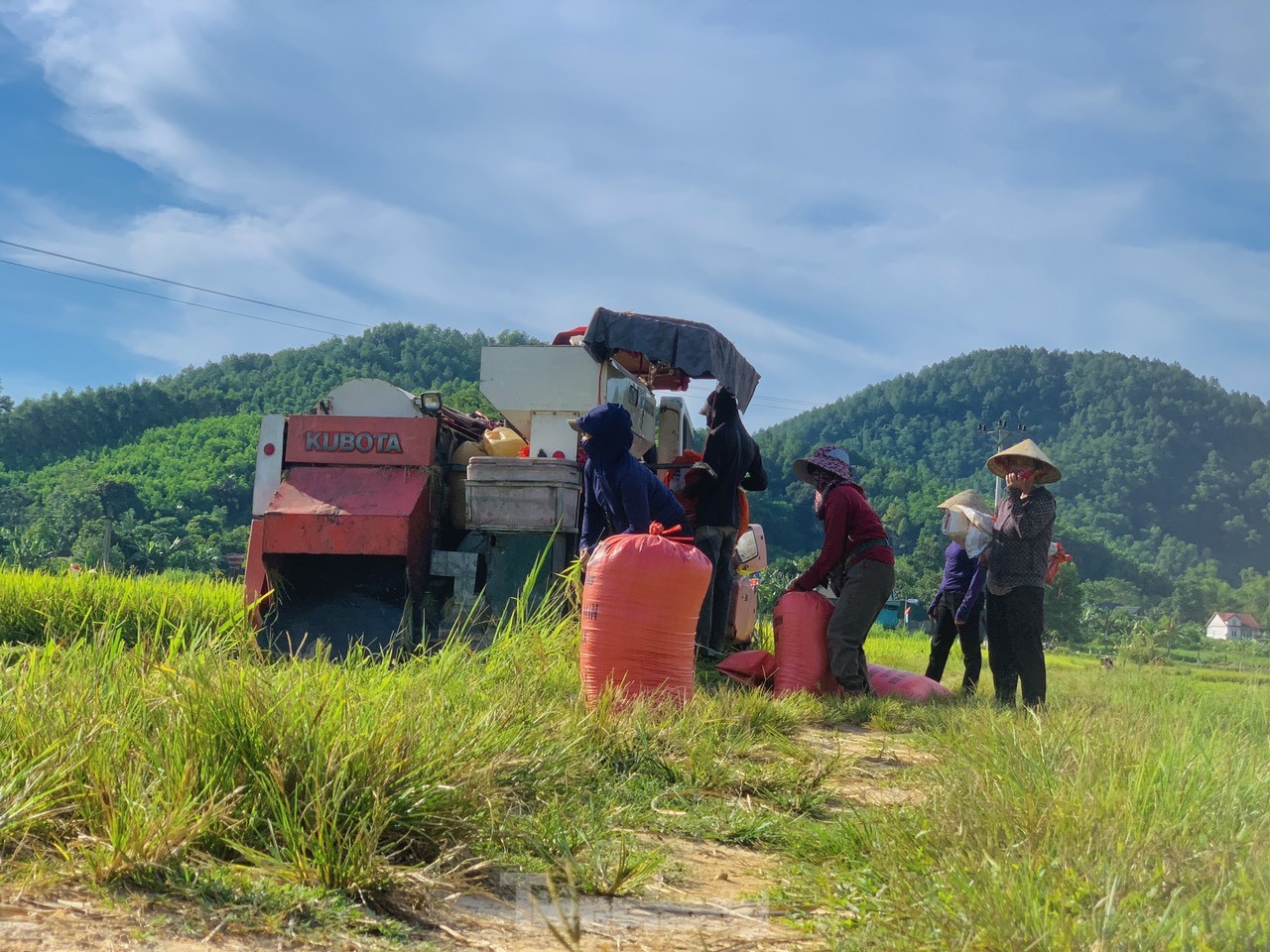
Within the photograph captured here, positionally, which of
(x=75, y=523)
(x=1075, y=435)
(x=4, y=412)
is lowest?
(x=75, y=523)

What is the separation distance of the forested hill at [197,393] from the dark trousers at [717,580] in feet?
240

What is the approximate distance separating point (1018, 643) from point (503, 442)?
371 centimetres

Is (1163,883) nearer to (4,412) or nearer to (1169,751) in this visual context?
(1169,751)

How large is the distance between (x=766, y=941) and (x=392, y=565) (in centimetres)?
537

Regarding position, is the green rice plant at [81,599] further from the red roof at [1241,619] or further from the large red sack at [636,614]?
the red roof at [1241,619]

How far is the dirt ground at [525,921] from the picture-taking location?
203 cm

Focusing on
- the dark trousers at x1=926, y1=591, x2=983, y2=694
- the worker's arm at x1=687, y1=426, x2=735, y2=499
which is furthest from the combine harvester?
the dark trousers at x1=926, y1=591, x2=983, y2=694

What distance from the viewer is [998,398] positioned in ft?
575

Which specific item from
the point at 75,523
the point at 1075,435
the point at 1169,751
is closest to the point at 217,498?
the point at 75,523

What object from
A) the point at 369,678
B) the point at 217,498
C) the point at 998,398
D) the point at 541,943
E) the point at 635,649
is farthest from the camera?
the point at 998,398

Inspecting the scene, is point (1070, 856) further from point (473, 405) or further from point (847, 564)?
point (473, 405)

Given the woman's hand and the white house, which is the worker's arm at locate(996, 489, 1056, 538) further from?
the white house

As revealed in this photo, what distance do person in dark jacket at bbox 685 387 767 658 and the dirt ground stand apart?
13.3 feet

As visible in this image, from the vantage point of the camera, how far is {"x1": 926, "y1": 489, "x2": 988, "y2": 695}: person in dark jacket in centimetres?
821
